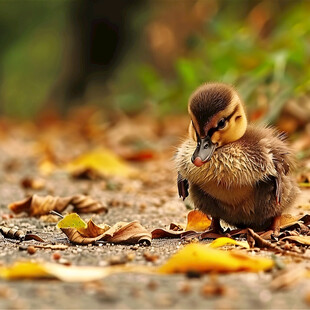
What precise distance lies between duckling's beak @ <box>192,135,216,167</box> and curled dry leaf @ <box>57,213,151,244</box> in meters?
0.37

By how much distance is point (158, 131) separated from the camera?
29.1 ft

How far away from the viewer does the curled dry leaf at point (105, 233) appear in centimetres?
327

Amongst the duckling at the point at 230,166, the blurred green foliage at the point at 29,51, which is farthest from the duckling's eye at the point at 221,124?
the blurred green foliage at the point at 29,51

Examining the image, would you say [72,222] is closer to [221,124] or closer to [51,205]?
[221,124]

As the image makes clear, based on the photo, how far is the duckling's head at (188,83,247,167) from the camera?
3.29 meters

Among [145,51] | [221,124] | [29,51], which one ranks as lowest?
[221,124]

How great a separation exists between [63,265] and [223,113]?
1033 mm

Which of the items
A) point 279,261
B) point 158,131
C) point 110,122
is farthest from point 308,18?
point 279,261

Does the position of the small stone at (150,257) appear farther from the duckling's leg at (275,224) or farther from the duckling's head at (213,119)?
the duckling's leg at (275,224)

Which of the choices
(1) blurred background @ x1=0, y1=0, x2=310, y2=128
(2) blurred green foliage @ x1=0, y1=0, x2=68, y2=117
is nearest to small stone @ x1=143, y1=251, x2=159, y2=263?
(1) blurred background @ x1=0, y1=0, x2=310, y2=128

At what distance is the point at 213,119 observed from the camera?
3.31 meters

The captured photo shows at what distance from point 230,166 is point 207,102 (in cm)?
29

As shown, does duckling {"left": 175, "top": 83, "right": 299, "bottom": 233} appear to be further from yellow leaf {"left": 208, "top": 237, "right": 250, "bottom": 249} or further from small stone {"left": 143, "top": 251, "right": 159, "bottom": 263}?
small stone {"left": 143, "top": 251, "right": 159, "bottom": 263}

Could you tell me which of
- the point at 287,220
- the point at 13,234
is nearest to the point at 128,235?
the point at 13,234
